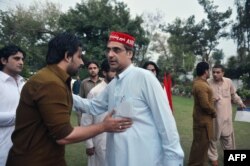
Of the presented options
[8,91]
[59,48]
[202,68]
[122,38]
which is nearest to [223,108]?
[202,68]

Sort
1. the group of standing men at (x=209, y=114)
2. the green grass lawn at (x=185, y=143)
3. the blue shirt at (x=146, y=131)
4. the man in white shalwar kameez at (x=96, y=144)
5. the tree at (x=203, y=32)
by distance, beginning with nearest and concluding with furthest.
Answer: the blue shirt at (x=146, y=131), the man in white shalwar kameez at (x=96, y=144), the group of standing men at (x=209, y=114), the green grass lawn at (x=185, y=143), the tree at (x=203, y=32)

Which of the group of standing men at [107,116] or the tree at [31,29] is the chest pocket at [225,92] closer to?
the group of standing men at [107,116]

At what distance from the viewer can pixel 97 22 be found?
2517 centimetres

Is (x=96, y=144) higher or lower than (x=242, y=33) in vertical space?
lower

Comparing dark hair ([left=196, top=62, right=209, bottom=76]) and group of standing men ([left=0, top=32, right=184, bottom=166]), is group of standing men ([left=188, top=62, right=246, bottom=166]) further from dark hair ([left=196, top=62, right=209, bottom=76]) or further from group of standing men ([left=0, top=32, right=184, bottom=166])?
group of standing men ([left=0, top=32, right=184, bottom=166])

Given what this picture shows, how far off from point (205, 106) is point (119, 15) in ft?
70.6

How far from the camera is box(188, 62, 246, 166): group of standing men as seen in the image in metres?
5.78

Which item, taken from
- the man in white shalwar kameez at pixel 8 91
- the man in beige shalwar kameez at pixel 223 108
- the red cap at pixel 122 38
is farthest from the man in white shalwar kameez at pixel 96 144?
the man in beige shalwar kameez at pixel 223 108

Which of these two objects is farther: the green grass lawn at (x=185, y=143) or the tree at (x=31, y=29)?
the tree at (x=31, y=29)

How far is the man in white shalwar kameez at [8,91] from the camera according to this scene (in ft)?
10.3

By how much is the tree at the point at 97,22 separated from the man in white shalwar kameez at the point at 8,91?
20.7 m

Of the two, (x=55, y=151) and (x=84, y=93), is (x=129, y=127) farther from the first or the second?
(x=84, y=93)

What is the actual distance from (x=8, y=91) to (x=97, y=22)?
22410mm

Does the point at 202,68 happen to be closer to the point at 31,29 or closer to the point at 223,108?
the point at 223,108
